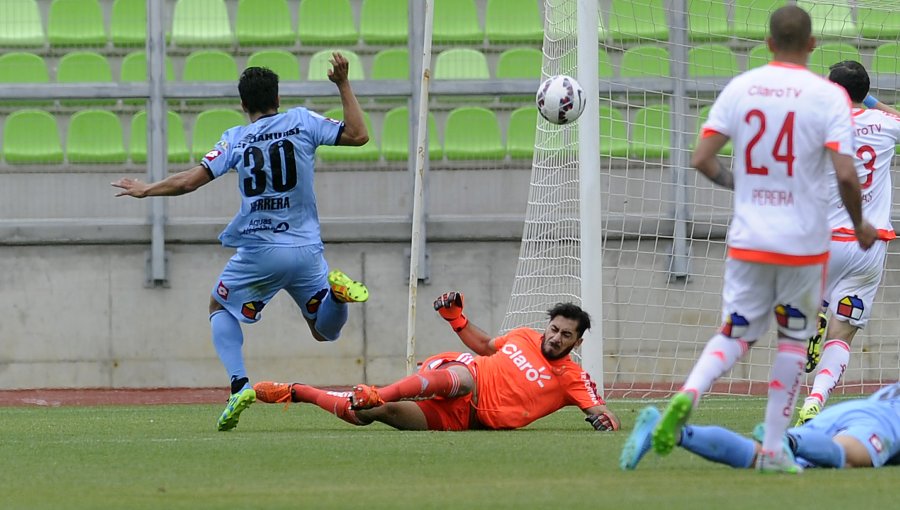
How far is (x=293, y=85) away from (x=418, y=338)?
3.03 metres

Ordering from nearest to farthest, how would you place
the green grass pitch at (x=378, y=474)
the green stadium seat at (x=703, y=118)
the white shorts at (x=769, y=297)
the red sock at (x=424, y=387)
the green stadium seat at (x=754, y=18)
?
the green grass pitch at (x=378, y=474) < the white shorts at (x=769, y=297) < the red sock at (x=424, y=387) < the green stadium seat at (x=703, y=118) < the green stadium seat at (x=754, y=18)

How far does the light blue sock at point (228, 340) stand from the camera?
8109 mm

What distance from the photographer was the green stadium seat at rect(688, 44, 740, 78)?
13445 millimetres

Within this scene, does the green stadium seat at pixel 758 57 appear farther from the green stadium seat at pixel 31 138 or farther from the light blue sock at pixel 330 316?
the green stadium seat at pixel 31 138

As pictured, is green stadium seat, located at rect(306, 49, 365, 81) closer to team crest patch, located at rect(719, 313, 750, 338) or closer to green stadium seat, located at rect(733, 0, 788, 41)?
green stadium seat, located at rect(733, 0, 788, 41)

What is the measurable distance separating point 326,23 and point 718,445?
1120 cm

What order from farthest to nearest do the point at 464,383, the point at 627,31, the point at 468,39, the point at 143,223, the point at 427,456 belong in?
the point at 468,39
the point at 143,223
the point at 627,31
the point at 464,383
the point at 427,456

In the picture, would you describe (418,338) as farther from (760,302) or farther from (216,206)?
(760,302)

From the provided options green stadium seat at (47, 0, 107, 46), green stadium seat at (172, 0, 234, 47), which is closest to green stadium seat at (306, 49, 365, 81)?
green stadium seat at (172, 0, 234, 47)

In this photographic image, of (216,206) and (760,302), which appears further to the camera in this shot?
(216,206)

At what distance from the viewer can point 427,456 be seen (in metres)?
6.11

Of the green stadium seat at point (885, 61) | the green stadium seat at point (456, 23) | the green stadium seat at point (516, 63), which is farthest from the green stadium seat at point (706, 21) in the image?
the green stadium seat at point (456, 23)

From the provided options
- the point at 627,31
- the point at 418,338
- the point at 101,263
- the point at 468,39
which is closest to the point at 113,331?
the point at 101,263

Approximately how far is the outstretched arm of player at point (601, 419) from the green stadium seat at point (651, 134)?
578cm
